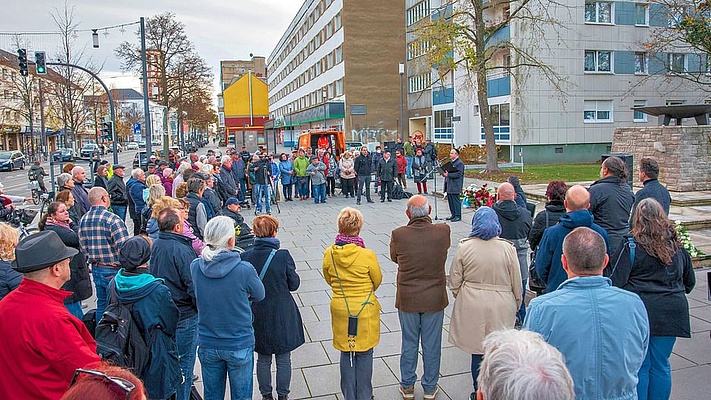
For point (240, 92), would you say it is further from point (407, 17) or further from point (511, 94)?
point (511, 94)

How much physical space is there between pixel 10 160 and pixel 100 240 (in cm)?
4323

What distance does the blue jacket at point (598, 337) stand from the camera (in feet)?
9.34

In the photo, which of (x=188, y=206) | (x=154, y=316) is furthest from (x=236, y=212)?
(x=154, y=316)

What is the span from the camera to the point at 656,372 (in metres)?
4.14

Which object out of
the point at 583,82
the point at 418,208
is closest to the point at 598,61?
the point at 583,82

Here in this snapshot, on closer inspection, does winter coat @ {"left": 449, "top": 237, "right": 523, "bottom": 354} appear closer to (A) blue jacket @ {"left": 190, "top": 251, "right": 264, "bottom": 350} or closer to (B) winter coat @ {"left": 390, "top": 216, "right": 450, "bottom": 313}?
(B) winter coat @ {"left": 390, "top": 216, "right": 450, "bottom": 313}

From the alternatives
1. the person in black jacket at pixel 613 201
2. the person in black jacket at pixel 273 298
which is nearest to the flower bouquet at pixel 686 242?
the person in black jacket at pixel 613 201

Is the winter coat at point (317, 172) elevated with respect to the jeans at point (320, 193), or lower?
elevated

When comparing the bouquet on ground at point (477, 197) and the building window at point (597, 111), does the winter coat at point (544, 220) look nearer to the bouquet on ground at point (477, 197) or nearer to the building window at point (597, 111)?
the bouquet on ground at point (477, 197)

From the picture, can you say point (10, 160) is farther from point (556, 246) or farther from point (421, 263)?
point (556, 246)

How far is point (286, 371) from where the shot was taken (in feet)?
15.8

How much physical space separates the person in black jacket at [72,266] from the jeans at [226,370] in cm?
236

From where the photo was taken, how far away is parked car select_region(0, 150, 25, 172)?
4150 centimetres

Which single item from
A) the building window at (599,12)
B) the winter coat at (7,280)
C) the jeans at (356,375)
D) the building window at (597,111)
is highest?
the building window at (599,12)
